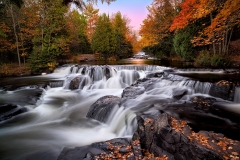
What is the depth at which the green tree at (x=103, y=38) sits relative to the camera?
29.6 metres

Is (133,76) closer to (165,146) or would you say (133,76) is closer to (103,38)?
(165,146)

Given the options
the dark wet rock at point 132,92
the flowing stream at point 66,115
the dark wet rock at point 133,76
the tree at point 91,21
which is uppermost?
the tree at point 91,21

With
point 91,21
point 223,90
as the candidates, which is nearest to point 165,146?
point 223,90

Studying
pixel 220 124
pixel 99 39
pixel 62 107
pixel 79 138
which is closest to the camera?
pixel 220 124

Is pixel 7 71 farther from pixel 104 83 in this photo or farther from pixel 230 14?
pixel 230 14

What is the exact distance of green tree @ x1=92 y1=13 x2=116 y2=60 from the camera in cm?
2956

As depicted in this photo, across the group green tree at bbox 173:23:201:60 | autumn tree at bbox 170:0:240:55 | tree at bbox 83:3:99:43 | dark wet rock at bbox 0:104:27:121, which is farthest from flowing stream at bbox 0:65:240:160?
tree at bbox 83:3:99:43

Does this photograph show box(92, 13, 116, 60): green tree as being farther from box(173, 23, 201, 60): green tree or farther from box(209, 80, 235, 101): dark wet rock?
box(209, 80, 235, 101): dark wet rock

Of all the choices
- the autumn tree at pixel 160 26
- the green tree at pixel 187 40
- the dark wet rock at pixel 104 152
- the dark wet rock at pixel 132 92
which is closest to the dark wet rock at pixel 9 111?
the dark wet rock at pixel 104 152

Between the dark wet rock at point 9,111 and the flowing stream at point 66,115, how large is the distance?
18 centimetres

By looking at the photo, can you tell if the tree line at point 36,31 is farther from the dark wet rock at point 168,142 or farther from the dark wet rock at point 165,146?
the dark wet rock at point 168,142

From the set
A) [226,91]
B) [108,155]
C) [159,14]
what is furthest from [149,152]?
[159,14]

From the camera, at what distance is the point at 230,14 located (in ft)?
34.1

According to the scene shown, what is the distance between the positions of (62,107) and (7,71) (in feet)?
35.3
